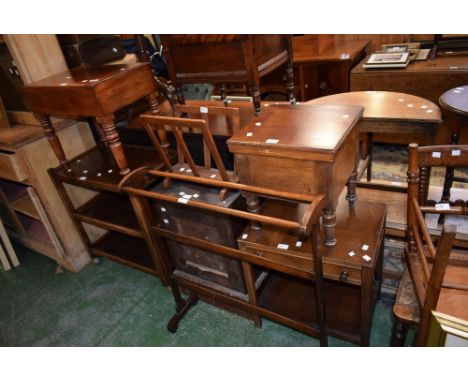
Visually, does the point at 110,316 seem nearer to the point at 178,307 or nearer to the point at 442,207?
the point at 178,307

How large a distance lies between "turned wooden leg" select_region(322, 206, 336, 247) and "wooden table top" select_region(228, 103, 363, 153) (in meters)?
0.26

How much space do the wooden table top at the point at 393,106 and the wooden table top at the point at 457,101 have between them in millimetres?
89

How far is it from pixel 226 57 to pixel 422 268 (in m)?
1.19

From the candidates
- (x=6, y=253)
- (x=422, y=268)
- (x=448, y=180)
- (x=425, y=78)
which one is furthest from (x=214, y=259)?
(x=425, y=78)

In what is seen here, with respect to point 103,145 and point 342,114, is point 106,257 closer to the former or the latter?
point 103,145

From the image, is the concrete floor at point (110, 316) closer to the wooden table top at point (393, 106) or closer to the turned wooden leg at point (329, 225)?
the turned wooden leg at point (329, 225)

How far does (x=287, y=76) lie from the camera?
1976 millimetres

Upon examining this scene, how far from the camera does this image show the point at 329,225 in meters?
1.46

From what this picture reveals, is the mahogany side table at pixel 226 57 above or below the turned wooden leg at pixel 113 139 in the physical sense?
above

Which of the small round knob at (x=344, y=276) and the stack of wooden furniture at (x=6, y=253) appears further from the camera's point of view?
the stack of wooden furniture at (x=6, y=253)

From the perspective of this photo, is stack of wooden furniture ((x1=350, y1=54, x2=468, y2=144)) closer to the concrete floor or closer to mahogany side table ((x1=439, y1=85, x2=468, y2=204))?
mahogany side table ((x1=439, y1=85, x2=468, y2=204))

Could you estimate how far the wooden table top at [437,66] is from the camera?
8.95ft

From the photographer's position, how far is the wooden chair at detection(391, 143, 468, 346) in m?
1.28

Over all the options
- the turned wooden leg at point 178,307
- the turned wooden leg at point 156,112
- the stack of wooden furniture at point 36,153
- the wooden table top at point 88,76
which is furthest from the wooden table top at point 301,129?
the stack of wooden furniture at point 36,153
